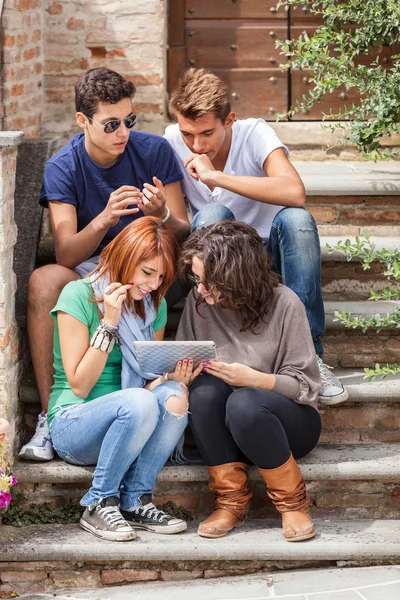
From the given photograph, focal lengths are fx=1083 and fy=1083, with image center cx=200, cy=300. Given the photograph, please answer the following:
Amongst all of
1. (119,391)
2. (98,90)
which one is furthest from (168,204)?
(119,391)

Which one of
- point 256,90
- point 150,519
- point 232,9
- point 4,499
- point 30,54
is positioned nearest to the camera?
point 4,499

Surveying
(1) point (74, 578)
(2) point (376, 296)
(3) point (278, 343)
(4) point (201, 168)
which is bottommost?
(1) point (74, 578)

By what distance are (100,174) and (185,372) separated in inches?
37.3

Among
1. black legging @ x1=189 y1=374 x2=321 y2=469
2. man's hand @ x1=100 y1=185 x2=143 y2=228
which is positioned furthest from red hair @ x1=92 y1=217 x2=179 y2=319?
Answer: black legging @ x1=189 y1=374 x2=321 y2=469

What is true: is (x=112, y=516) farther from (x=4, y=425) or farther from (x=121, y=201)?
(x=121, y=201)

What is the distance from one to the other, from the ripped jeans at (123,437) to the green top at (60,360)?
0.05 meters

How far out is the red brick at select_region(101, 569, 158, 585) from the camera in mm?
3881

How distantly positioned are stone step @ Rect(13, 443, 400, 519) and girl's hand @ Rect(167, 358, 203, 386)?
38cm

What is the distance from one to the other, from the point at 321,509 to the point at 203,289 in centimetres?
99

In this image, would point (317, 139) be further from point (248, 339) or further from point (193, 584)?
point (193, 584)

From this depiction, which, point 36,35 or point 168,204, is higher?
point 36,35

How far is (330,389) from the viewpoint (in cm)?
423

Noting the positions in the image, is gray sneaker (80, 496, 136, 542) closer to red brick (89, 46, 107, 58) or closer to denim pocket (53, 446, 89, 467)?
denim pocket (53, 446, 89, 467)

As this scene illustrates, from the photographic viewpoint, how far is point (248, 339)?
401 centimetres
